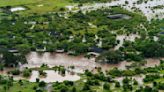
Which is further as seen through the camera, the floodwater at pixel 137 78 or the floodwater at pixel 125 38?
the floodwater at pixel 125 38

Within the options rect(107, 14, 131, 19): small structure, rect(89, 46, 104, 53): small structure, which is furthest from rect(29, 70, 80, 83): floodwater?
rect(107, 14, 131, 19): small structure

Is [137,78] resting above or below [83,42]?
below

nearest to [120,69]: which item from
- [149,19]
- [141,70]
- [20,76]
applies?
[141,70]

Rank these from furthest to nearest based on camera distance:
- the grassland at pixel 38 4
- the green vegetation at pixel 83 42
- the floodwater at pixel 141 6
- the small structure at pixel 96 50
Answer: the grassland at pixel 38 4, the floodwater at pixel 141 6, the small structure at pixel 96 50, the green vegetation at pixel 83 42

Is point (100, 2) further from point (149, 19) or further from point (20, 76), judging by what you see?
point (20, 76)

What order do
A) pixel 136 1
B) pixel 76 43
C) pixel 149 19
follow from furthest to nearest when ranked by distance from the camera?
pixel 136 1 < pixel 149 19 < pixel 76 43

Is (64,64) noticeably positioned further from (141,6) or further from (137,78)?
(141,6)

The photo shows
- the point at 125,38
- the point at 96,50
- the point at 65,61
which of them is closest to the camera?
the point at 65,61

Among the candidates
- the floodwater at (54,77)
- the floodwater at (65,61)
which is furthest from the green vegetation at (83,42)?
the floodwater at (65,61)

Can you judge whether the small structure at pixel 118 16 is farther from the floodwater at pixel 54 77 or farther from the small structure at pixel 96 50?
the floodwater at pixel 54 77

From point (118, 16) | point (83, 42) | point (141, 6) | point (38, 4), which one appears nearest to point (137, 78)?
point (83, 42)

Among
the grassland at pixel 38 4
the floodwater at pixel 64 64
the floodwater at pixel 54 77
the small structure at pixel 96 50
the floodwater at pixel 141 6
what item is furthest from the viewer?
the grassland at pixel 38 4
